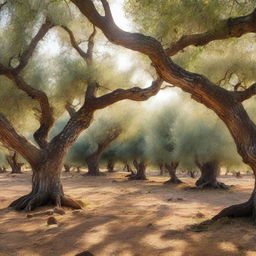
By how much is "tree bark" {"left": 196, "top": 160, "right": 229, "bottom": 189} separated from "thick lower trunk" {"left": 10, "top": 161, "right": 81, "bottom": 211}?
1143 cm

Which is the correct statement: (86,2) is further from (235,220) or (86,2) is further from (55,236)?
(235,220)

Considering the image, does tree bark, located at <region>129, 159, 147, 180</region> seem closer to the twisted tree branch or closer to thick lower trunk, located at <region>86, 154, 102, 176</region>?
thick lower trunk, located at <region>86, 154, 102, 176</region>

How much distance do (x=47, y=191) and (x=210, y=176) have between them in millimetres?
12691

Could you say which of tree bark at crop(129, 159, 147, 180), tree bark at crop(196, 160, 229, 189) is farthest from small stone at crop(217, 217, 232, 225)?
tree bark at crop(129, 159, 147, 180)

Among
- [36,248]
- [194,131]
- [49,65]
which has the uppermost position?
[49,65]

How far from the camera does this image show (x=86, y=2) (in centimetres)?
816

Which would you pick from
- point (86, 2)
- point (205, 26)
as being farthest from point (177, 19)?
point (86, 2)

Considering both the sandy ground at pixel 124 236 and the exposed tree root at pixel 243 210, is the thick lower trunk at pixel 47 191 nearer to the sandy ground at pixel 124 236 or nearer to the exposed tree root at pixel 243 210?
the sandy ground at pixel 124 236

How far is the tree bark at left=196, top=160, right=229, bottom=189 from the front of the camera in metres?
21.8

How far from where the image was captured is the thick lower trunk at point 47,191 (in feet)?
38.5

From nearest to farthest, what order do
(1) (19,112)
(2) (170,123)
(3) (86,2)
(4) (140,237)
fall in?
(4) (140,237)
(3) (86,2)
(1) (19,112)
(2) (170,123)

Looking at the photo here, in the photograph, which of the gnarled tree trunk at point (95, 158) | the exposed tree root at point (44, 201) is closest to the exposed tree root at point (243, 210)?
the exposed tree root at point (44, 201)

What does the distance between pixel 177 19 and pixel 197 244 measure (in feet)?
15.9

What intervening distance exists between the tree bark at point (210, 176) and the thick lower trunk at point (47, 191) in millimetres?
11428
